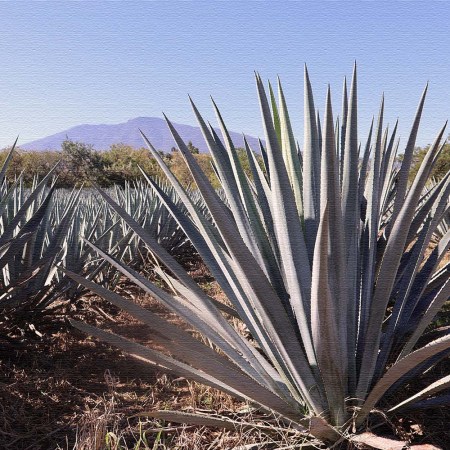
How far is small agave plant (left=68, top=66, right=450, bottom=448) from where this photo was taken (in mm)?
1241

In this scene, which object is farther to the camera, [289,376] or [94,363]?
[94,363]

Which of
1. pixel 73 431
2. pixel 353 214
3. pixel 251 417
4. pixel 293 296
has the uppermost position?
pixel 353 214

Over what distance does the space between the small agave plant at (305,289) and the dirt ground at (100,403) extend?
13cm

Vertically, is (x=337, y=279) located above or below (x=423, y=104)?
below

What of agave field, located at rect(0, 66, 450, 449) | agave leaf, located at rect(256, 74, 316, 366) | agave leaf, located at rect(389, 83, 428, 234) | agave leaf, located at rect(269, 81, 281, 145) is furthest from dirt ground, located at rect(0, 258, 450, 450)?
agave leaf, located at rect(269, 81, 281, 145)

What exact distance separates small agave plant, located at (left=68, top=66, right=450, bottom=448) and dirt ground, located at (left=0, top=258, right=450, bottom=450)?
0.13 metres

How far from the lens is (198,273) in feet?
16.8

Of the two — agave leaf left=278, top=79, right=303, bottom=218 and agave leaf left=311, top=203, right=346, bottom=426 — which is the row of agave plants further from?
agave leaf left=311, top=203, right=346, bottom=426

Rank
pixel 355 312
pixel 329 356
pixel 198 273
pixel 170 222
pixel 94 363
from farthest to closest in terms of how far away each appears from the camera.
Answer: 1. pixel 170 222
2. pixel 198 273
3. pixel 94 363
4. pixel 355 312
5. pixel 329 356

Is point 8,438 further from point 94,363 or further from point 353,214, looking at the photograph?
point 353,214

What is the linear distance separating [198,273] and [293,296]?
384 centimetres

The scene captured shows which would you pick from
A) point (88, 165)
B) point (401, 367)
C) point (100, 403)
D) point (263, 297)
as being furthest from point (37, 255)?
point (88, 165)

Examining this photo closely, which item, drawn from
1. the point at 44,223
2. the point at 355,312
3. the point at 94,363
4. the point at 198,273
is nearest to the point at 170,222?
the point at 198,273

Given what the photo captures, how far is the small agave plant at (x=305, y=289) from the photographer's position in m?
1.24
